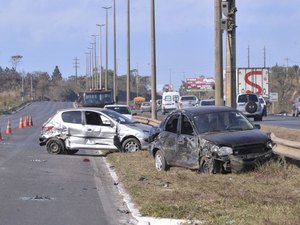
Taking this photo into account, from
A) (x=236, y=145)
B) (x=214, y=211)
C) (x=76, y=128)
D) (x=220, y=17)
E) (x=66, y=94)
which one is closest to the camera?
(x=214, y=211)

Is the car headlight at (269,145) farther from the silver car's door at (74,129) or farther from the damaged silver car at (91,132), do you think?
the silver car's door at (74,129)

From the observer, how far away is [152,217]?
29.3ft

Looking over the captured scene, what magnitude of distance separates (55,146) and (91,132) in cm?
144

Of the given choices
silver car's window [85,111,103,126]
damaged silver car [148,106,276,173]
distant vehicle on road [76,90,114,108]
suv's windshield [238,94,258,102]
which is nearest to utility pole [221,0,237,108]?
damaged silver car [148,106,276,173]

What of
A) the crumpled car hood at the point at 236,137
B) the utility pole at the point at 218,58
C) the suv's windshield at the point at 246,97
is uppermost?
the utility pole at the point at 218,58

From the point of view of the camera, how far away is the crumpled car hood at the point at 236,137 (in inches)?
499

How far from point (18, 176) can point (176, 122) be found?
3995 millimetres

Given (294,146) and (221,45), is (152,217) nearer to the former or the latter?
(294,146)

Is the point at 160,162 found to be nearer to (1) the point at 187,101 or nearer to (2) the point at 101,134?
(2) the point at 101,134

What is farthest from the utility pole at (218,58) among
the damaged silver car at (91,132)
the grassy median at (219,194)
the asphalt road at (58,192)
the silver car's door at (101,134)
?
the grassy median at (219,194)

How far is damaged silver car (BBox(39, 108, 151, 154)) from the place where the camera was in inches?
779

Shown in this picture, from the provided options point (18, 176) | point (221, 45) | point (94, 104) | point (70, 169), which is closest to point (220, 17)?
point (221, 45)

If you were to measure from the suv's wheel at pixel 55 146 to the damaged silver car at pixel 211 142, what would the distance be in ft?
18.8

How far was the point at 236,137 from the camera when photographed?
12.9 m
